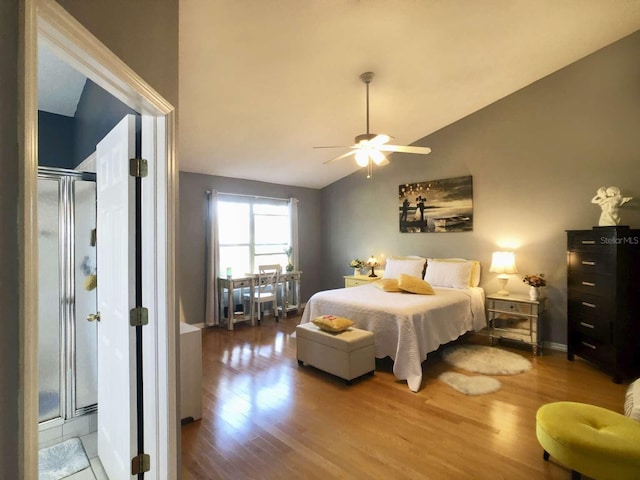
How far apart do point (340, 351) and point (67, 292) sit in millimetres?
2225

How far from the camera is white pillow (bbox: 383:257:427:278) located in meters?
4.79

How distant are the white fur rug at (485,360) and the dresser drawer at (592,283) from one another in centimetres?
95

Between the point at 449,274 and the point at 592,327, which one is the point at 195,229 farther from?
the point at 592,327

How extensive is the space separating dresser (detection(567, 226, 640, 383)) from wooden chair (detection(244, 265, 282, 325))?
3976 mm

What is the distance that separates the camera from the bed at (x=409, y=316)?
10.1ft

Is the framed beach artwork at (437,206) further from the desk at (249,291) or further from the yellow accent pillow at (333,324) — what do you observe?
the yellow accent pillow at (333,324)

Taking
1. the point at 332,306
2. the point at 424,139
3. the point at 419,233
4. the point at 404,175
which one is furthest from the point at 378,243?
the point at 332,306

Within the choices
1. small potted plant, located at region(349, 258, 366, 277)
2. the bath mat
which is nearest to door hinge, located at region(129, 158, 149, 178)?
the bath mat

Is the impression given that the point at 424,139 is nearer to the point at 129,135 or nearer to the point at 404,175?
the point at 404,175

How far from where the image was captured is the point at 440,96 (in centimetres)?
399

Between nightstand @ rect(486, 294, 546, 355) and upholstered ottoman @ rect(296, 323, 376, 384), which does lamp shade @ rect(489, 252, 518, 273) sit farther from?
upholstered ottoman @ rect(296, 323, 376, 384)

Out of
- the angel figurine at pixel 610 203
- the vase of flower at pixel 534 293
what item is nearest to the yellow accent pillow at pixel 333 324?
the vase of flower at pixel 534 293

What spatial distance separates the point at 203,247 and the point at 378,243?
2894mm

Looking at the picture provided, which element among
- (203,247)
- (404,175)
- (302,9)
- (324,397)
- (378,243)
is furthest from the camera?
(378,243)
